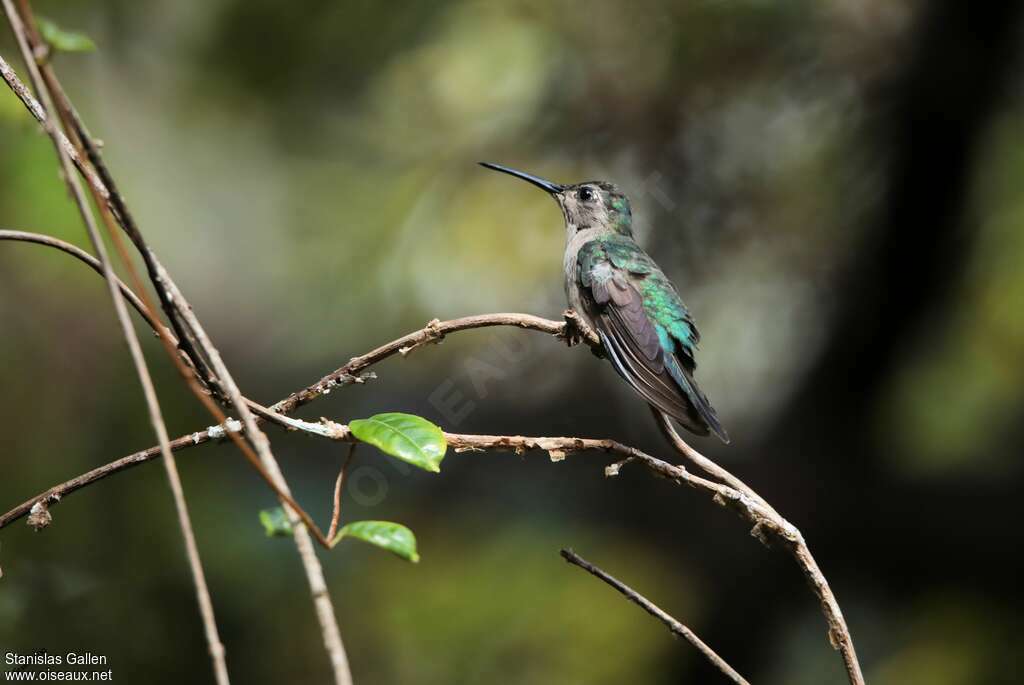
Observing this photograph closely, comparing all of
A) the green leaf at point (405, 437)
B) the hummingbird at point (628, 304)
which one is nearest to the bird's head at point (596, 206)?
the hummingbird at point (628, 304)

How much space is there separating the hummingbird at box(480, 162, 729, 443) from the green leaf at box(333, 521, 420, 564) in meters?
1.43

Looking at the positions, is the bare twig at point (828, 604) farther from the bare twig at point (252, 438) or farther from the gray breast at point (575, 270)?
the gray breast at point (575, 270)

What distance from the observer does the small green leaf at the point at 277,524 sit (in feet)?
4.60

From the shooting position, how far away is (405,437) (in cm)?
168

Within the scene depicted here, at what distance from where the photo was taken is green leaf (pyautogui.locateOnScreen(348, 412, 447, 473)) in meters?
1.63

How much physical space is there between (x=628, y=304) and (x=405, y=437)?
7.66 ft

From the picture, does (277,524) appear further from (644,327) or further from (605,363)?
(605,363)

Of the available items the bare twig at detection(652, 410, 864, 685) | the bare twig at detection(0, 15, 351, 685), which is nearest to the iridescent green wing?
the bare twig at detection(652, 410, 864, 685)

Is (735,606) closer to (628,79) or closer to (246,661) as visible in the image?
(246,661)

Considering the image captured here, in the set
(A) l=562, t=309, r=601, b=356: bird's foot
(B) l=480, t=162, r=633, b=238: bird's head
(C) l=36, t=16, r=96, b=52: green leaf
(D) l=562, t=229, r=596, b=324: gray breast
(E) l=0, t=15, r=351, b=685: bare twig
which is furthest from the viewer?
(B) l=480, t=162, r=633, b=238: bird's head

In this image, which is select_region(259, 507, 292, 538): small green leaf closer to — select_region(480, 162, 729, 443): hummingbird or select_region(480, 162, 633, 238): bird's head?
select_region(480, 162, 729, 443): hummingbird

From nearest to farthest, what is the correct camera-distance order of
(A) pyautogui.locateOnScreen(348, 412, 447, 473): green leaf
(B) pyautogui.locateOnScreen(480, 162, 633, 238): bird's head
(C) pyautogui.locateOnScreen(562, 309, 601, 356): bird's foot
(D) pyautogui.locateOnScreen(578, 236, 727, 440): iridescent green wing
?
(A) pyautogui.locateOnScreen(348, 412, 447, 473): green leaf
(C) pyautogui.locateOnScreen(562, 309, 601, 356): bird's foot
(D) pyautogui.locateOnScreen(578, 236, 727, 440): iridescent green wing
(B) pyautogui.locateOnScreen(480, 162, 633, 238): bird's head

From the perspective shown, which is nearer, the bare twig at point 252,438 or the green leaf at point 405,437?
the bare twig at point 252,438

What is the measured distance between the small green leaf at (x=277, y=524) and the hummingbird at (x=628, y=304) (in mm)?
1529
